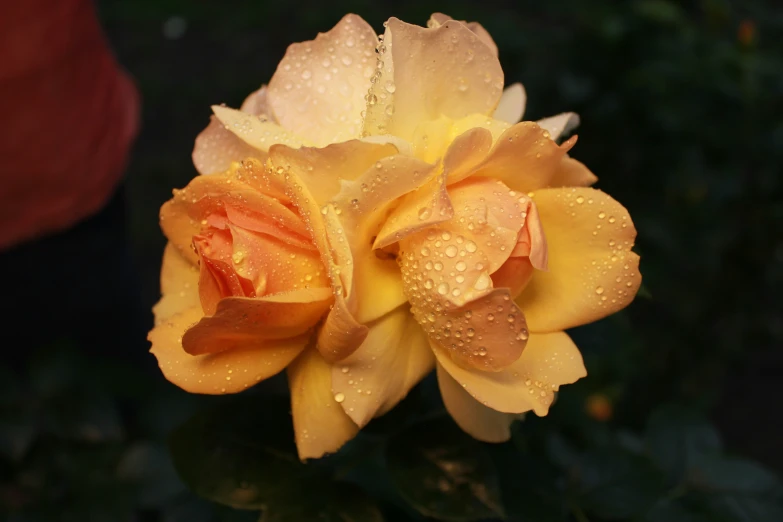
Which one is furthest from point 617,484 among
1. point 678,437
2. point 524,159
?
point 524,159

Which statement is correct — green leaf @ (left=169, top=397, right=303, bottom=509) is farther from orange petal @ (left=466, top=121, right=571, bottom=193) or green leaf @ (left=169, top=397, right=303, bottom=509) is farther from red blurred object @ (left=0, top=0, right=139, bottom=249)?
red blurred object @ (left=0, top=0, right=139, bottom=249)

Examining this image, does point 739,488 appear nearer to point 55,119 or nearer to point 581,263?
point 581,263

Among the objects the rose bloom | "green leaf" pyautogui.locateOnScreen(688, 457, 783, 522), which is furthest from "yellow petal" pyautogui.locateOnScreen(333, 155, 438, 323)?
"green leaf" pyautogui.locateOnScreen(688, 457, 783, 522)

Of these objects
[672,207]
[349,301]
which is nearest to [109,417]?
[349,301]

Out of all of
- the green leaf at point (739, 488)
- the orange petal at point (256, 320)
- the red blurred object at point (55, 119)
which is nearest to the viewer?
the orange petal at point (256, 320)

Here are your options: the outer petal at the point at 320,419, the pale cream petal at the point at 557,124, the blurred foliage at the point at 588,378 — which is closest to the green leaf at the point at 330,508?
the blurred foliage at the point at 588,378

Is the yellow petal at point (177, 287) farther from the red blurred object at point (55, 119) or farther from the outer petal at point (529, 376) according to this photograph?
the red blurred object at point (55, 119)

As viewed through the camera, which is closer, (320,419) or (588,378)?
(320,419)

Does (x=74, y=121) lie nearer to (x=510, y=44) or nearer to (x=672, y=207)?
(x=510, y=44)
